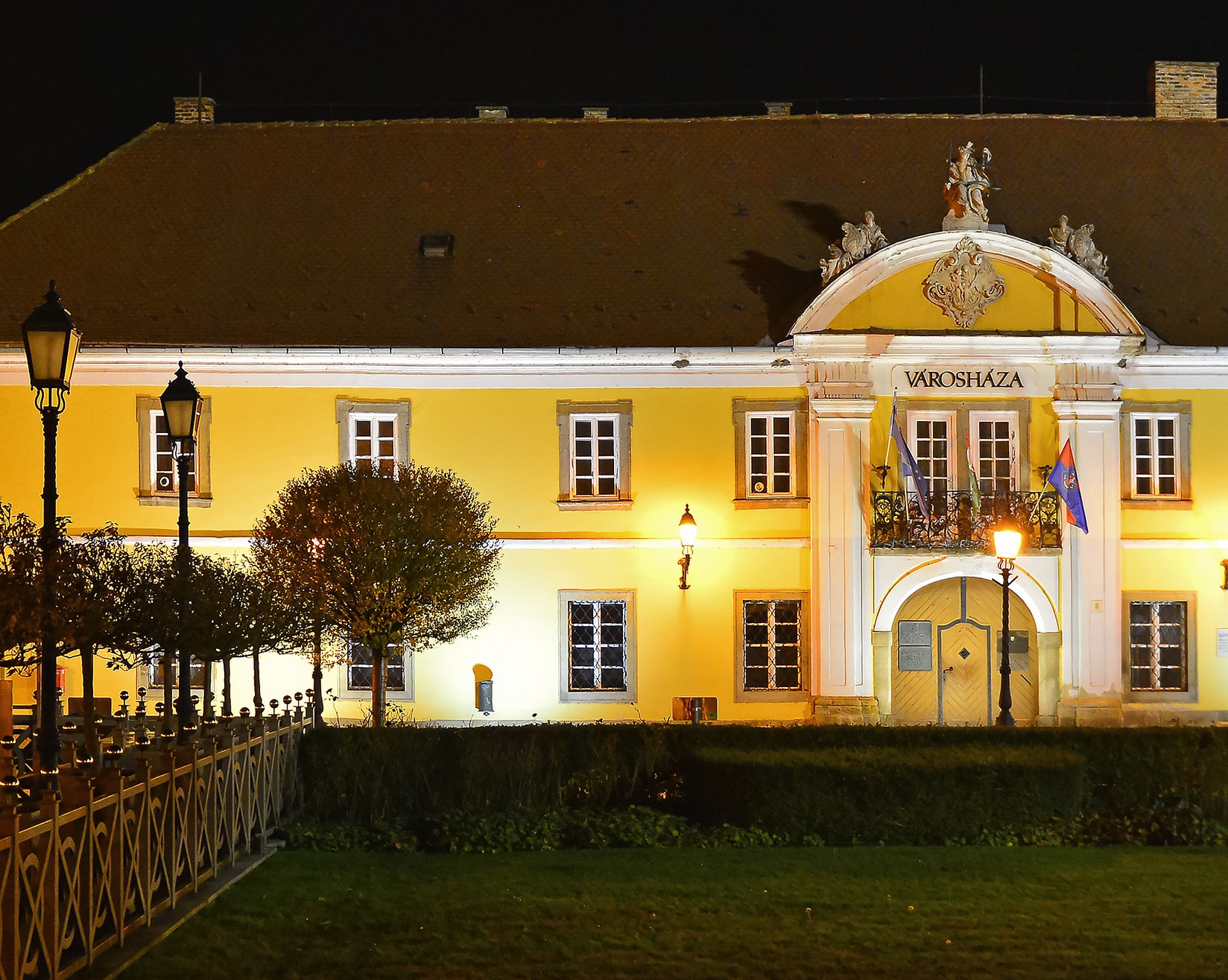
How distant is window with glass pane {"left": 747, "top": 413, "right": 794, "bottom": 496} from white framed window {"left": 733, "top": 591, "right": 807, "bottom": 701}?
5.84 ft

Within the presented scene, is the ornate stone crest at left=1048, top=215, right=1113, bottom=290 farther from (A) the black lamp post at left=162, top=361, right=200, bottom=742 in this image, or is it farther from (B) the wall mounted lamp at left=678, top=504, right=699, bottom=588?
(A) the black lamp post at left=162, top=361, right=200, bottom=742

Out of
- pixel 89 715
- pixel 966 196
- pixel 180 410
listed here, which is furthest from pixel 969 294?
pixel 89 715

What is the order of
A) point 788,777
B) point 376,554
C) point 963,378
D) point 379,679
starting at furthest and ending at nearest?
point 963,378 < point 379,679 < point 376,554 < point 788,777

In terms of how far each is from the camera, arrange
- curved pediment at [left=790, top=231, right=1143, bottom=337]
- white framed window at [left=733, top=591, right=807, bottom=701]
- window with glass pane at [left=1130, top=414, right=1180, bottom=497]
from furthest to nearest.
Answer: window with glass pane at [left=1130, top=414, right=1180, bottom=497]
white framed window at [left=733, top=591, right=807, bottom=701]
curved pediment at [left=790, top=231, right=1143, bottom=337]

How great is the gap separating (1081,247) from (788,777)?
47.0ft

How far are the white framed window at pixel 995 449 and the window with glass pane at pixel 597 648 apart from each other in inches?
253

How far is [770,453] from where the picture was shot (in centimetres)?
2667

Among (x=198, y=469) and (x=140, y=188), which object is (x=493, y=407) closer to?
(x=198, y=469)

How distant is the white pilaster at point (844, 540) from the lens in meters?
26.0

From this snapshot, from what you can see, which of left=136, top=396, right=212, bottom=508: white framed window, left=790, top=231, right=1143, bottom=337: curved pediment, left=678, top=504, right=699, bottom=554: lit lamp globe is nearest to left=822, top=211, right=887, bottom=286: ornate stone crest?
left=790, top=231, right=1143, bottom=337: curved pediment

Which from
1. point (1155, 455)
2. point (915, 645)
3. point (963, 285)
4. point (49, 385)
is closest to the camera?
point (49, 385)

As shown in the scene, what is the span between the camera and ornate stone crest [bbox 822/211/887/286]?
26000 mm

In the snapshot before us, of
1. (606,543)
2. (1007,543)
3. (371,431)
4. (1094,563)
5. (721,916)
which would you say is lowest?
(721,916)

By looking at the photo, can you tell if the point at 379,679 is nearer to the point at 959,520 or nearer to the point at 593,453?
the point at 593,453
